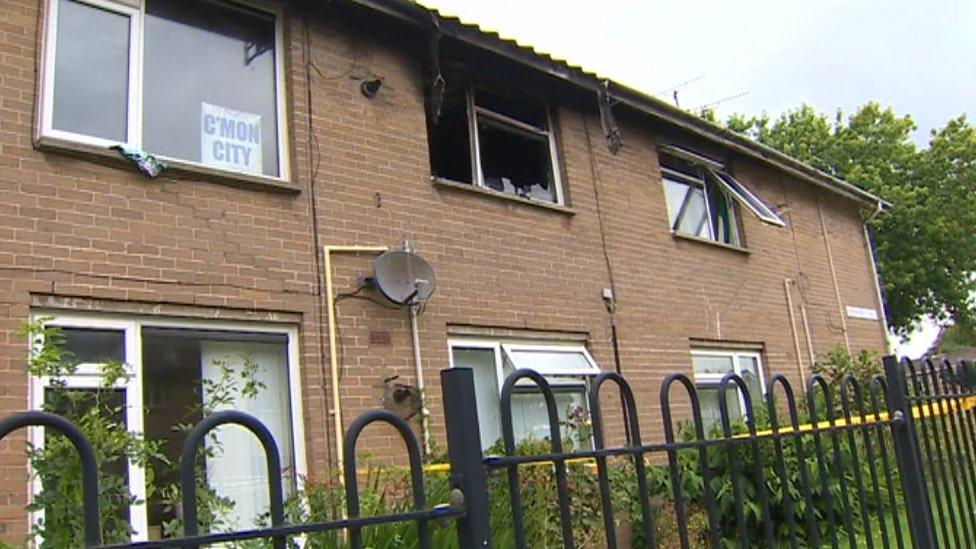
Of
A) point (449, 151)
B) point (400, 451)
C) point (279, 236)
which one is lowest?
point (400, 451)

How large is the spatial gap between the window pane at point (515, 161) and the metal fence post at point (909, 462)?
532 centimetres

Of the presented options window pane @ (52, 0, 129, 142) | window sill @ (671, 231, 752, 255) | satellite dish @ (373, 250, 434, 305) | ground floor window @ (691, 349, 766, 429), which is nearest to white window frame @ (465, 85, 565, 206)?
satellite dish @ (373, 250, 434, 305)

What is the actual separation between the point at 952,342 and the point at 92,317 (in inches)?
2153

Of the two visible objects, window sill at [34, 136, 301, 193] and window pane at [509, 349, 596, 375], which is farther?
window pane at [509, 349, 596, 375]

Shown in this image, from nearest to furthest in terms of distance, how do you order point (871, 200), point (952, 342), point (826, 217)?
point (826, 217) < point (871, 200) < point (952, 342)

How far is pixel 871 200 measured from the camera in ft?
47.7

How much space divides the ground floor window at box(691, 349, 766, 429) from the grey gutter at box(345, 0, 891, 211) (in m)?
2.79

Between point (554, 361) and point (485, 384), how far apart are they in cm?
82

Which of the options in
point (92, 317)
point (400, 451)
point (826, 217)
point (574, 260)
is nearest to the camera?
point (92, 317)

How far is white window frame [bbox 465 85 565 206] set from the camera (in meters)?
8.12

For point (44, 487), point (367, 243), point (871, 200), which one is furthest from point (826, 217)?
point (44, 487)

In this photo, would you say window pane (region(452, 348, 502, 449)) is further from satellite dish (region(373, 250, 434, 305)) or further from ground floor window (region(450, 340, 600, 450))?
satellite dish (region(373, 250, 434, 305))

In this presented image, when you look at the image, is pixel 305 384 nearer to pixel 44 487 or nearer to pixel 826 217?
pixel 44 487

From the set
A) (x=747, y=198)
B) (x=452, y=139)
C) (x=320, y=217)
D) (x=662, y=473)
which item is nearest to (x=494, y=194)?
(x=452, y=139)
